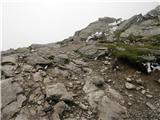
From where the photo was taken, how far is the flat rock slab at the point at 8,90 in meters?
13.3

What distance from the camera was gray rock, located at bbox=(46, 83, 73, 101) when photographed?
12938mm

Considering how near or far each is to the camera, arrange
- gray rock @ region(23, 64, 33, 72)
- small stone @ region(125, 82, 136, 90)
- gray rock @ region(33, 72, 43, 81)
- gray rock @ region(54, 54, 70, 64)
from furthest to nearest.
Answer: gray rock @ region(54, 54, 70, 64)
gray rock @ region(23, 64, 33, 72)
gray rock @ region(33, 72, 43, 81)
small stone @ region(125, 82, 136, 90)

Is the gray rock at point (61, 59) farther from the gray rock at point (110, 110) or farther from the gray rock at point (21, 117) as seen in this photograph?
the gray rock at point (21, 117)

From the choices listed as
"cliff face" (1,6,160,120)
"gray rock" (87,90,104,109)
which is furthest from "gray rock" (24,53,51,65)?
"gray rock" (87,90,104,109)

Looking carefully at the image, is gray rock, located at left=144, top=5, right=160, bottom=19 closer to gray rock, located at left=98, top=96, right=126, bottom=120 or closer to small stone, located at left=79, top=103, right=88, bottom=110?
gray rock, located at left=98, top=96, right=126, bottom=120

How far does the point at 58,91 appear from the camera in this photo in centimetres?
1343

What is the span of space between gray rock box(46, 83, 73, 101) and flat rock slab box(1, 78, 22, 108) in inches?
73.7

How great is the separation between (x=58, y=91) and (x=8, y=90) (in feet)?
10.6

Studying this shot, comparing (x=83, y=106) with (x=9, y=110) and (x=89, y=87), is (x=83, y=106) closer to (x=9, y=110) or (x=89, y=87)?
(x=89, y=87)

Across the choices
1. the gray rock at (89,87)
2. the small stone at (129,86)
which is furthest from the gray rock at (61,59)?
the small stone at (129,86)

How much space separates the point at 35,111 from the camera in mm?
12125

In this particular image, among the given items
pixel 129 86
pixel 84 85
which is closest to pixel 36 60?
pixel 84 85

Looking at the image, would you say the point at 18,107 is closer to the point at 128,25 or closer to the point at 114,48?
the point at 114,48

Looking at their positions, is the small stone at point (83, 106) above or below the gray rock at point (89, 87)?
below
